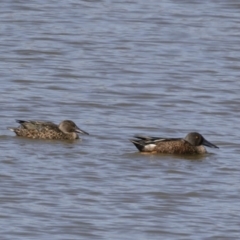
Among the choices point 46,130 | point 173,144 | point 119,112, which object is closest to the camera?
point 173,144

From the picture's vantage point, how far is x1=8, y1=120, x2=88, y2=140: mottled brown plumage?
1422 centimetres

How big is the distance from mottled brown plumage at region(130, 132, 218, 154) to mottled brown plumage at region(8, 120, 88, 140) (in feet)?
2.66

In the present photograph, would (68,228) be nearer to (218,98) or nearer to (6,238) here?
(6,238)

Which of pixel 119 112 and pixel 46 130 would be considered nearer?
pixel 46 130

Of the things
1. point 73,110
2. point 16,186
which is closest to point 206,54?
point 73,110

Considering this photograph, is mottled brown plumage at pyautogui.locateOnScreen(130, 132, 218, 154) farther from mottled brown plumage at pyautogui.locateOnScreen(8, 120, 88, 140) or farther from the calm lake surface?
mottled brown plumage at pyautogui.locateOnScreen(8, 120, 88, 140)

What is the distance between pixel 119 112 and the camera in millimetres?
15469

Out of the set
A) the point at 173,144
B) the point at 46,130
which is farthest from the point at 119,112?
the point at 173,144

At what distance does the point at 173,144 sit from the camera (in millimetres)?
13664

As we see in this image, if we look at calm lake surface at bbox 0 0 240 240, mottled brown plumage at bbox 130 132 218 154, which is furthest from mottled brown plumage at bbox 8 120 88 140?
mottled brown plumage at bbox 130 132 218 154

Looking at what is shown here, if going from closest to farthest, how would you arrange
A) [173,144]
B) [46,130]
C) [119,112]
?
[173,144]
[46,130]
[119,112]

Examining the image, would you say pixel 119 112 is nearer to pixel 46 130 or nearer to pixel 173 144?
pixel 46 130

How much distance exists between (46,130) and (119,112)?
142cm

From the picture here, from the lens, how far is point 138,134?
14.4m
